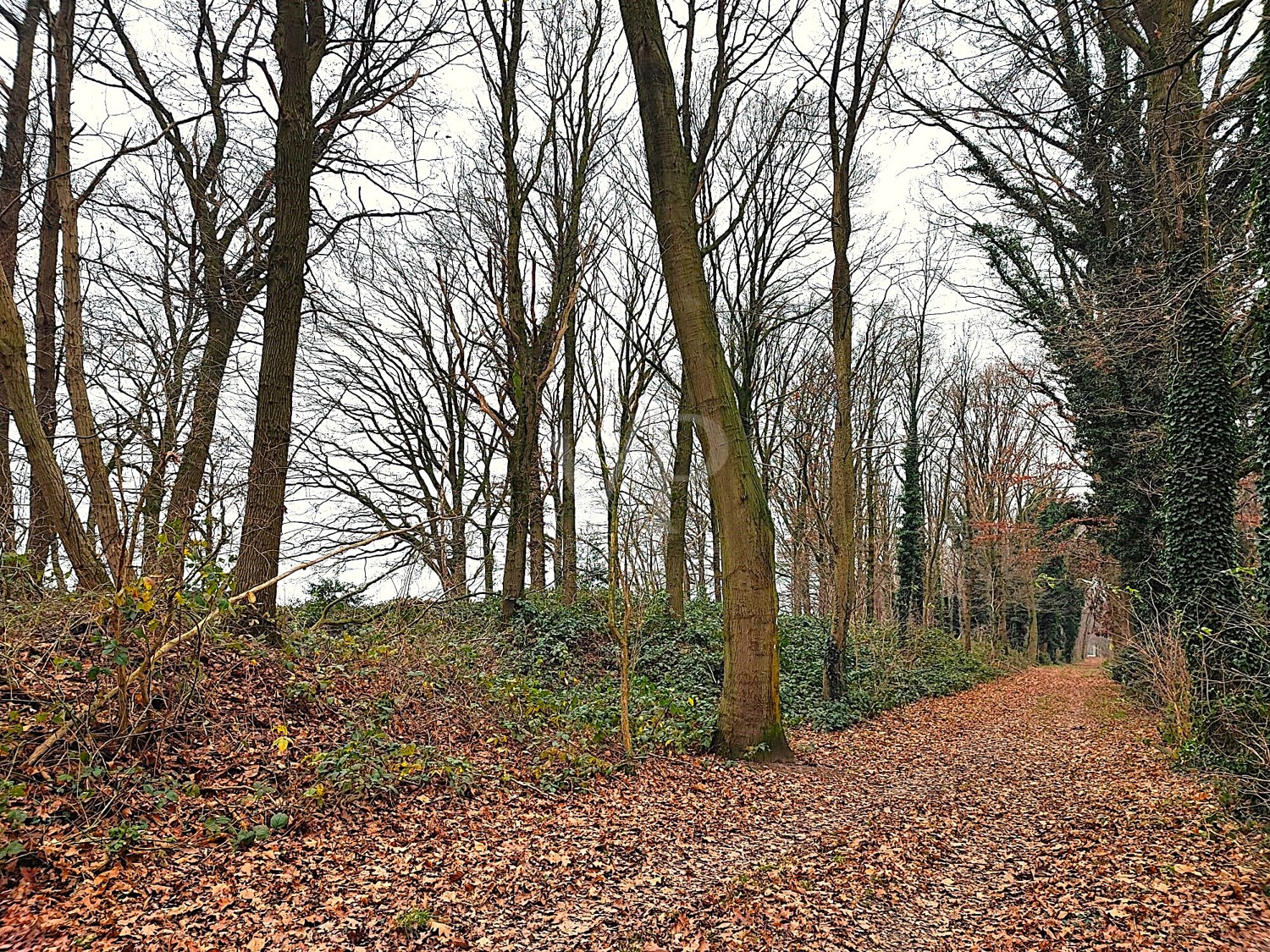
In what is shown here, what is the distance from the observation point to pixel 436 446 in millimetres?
16125

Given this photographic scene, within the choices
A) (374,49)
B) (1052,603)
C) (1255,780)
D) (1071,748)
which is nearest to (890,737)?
(1071,748)

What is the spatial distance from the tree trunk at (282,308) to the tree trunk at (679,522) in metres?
7.68

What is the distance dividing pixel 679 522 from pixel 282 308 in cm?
848

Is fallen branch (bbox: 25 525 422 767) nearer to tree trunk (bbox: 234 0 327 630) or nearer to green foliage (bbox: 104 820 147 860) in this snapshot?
green foliage (bbox: 104 820 147 860)

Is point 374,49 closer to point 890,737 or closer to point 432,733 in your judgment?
point 432,733

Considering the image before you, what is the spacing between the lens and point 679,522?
538 inches

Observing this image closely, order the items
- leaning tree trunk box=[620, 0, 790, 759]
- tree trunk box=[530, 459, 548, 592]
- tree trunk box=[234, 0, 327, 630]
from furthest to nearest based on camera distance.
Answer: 1. tree trunk box=[530, 459, 548, 592]
2. leaning tree trunk box=[620, 0, 790, 759]
3. tree trunk box=[234, 0, 327, 630]

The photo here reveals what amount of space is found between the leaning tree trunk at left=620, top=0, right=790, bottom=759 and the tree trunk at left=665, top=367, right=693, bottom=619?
5.42m

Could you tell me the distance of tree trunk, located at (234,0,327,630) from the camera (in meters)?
6.66

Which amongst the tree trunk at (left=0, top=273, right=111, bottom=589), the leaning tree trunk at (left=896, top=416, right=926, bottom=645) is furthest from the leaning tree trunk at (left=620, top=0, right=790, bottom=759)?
the leaning tree trunk at (left=896, top=416, right=926, bottom=645)

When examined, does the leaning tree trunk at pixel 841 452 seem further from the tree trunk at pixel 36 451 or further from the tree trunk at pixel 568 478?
the tree trunk at pixel 36 451

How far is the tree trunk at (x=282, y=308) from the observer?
6660 mm

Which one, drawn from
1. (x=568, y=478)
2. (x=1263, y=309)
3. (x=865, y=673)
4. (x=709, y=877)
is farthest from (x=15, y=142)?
(x=865, y=673)

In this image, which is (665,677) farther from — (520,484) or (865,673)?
(865,673)
